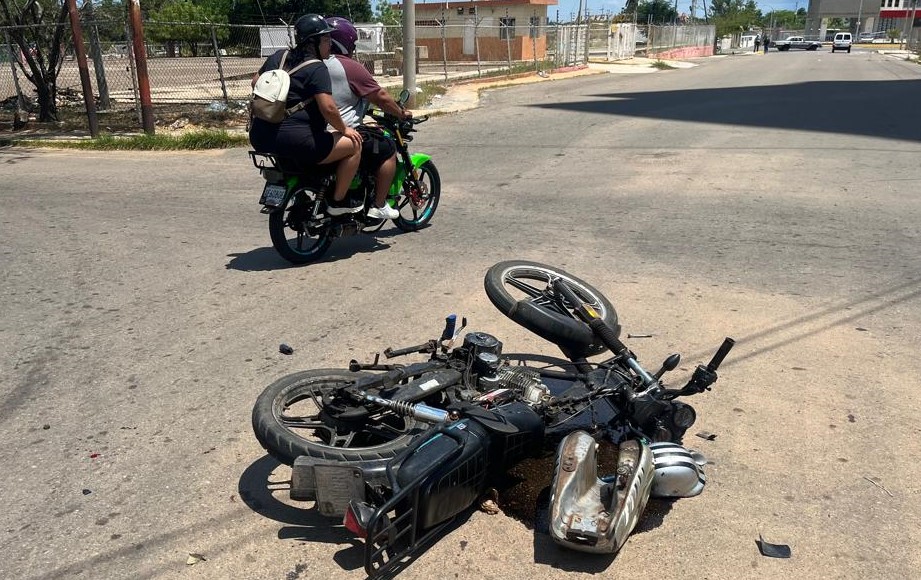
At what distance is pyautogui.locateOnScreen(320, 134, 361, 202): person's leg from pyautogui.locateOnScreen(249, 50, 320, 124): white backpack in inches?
19.0

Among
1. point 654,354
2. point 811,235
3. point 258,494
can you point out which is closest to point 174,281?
point 258,494

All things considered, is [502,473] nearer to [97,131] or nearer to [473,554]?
[473,554]

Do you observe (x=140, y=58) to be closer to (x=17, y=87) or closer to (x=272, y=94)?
(x=17, y=87)

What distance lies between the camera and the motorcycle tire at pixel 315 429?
9.71 feet

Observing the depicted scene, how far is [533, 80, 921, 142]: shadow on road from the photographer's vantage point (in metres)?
14.7

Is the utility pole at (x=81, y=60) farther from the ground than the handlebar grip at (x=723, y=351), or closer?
farther from the ground

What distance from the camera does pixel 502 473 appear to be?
302 centimetres

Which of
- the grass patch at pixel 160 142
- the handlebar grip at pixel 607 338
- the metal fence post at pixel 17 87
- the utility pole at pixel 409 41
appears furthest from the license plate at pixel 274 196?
the metal fence post at pixel 17 87

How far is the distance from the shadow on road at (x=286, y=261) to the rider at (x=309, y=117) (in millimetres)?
907

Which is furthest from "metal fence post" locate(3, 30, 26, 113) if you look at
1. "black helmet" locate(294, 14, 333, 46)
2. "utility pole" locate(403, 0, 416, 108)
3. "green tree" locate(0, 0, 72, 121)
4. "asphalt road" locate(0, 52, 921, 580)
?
"black helmet" locate(294, 14, 333, 46)

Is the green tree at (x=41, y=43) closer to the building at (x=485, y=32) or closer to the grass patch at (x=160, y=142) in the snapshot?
the grass patch at (x=160, y=142)

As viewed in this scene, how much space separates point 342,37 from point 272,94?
969 mm

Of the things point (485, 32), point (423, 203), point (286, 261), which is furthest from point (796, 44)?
point (286, 261)

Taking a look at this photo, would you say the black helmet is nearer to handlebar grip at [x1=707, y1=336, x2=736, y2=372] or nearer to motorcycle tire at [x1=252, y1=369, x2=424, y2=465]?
motorcycle tire at [x1=252, y1=369, x2=424, y2=465]
